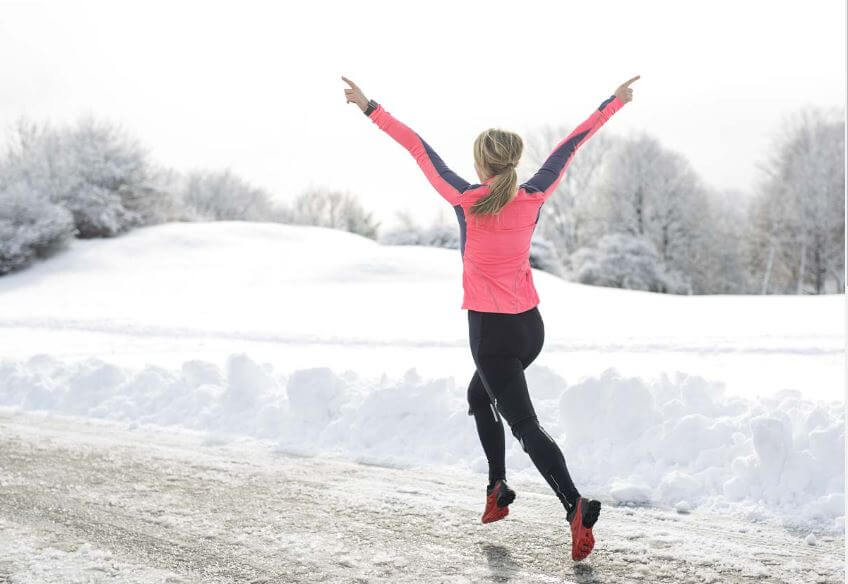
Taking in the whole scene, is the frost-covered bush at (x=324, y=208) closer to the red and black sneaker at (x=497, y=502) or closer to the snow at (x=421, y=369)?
the snow at (x=421, y=369)

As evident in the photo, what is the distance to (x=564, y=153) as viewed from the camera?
155 inches

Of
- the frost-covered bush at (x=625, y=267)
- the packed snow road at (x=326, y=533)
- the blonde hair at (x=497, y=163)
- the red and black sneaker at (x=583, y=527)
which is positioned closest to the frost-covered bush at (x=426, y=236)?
the frost-covered bush at (x=625, y=267)

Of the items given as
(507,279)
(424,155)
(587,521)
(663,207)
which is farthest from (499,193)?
(663,207)

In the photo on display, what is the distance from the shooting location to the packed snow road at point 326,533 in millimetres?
3533

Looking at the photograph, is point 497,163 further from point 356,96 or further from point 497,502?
point 497,502

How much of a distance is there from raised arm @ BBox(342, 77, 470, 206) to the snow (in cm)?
206

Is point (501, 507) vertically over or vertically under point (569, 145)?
under

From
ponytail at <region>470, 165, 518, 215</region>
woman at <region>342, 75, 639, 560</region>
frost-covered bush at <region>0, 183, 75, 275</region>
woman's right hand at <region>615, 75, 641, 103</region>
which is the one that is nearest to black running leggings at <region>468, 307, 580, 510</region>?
woman at <region>342, 75, 639, 560</region>

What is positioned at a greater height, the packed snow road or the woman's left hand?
the woman's left hand

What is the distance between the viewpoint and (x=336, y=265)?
2359 centimetres

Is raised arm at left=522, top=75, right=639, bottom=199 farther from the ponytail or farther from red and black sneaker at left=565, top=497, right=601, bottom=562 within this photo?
red and black sneaker at left=565, top=497, right=601, bottom=562

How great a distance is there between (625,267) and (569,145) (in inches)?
1631

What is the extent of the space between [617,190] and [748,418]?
148 ft

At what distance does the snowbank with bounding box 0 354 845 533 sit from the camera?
4629 millimetres
